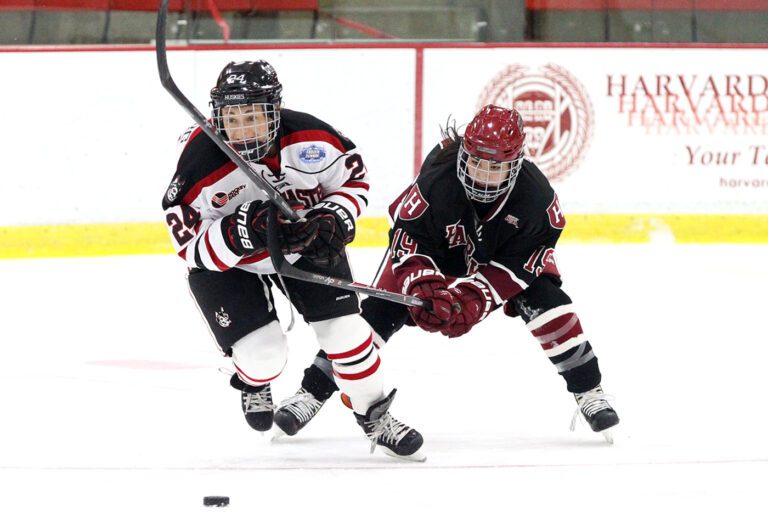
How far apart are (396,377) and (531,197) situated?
96 cm

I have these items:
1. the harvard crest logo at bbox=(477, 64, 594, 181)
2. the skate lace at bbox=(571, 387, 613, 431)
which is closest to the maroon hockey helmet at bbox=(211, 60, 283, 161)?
the skate lace at bbox=(571, 387, 613, 431)

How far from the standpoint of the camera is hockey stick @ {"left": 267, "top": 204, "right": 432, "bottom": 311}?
2.45 meters

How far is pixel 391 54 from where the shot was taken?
5.97 m

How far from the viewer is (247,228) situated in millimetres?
2488

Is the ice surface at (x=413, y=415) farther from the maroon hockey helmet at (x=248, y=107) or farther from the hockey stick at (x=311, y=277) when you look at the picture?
the maroon hockey helmet at (x=248, y=107)

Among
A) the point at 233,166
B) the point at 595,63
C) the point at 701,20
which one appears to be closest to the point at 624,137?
the point at 595,63

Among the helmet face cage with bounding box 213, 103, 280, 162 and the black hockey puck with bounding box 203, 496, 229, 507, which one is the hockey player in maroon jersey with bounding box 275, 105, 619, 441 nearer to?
the helmet face cage with bounding box 213, 103, 280, 162

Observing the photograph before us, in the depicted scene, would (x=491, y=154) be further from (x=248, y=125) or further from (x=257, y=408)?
(x=257, y=408)

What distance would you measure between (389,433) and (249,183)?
0.61 meters

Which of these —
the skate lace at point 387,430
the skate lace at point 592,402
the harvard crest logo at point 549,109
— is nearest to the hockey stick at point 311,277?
the skate lace at point 387,430

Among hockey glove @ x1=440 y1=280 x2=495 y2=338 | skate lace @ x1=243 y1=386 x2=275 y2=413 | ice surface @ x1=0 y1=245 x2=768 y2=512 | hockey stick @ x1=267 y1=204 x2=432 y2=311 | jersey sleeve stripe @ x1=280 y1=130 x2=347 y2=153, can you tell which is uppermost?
jersey sleeve stripe @ x1=280 y1=130 x2=347 y2=153

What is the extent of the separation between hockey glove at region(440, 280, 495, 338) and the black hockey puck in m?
0.65

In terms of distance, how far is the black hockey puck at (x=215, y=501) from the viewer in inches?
88.0

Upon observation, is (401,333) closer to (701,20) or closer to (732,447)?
(732,447)
